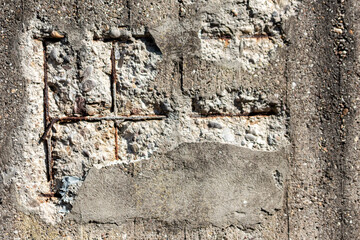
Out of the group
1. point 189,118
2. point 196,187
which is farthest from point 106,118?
point 196,187

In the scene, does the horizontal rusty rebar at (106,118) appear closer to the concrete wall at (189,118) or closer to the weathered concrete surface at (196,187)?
the concrete wall at (189,118)

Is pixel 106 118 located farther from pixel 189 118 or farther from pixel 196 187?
pixel 196 187

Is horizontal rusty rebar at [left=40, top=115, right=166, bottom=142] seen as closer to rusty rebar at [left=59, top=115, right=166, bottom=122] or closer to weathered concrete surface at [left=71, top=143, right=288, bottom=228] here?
rusty rebar at [left=59, top=115, right=166, bottom=122]

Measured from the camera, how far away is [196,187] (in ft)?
4.78

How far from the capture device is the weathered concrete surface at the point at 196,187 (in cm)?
145

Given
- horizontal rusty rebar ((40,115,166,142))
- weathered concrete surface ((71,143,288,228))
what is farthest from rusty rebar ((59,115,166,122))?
weathered concrete surface ((71,143,288,228))

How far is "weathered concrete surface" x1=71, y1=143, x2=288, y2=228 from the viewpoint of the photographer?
1.45 metres

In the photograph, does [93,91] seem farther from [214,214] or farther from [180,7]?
[214,214]

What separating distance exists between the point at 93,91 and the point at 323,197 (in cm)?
129

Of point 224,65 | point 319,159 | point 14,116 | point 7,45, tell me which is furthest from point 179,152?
point 7,45

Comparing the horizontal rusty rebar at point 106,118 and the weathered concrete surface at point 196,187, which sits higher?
the horizontal rusty rebar at point 106,118

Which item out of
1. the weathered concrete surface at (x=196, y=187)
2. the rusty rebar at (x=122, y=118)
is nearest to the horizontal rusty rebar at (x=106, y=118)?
the rusty rebar at (x=122, y=118)

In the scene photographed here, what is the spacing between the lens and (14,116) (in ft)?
4.80

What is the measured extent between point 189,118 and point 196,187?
349mm
